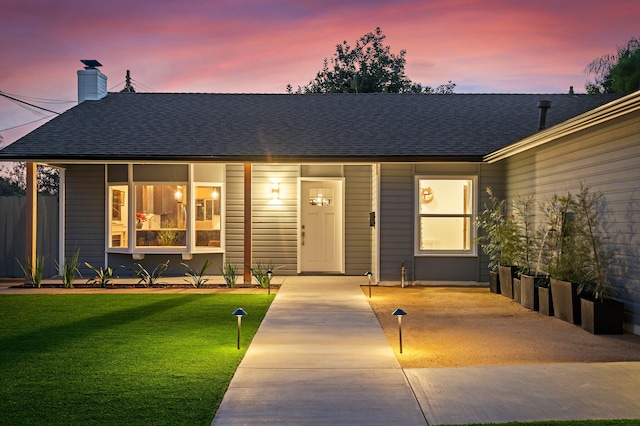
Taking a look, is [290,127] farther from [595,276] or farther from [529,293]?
[595,276]

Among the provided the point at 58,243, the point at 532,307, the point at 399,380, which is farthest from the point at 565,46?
the point at 399,380

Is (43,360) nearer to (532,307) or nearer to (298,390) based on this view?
(298,390)

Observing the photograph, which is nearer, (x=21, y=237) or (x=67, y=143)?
(x=67, y=143)

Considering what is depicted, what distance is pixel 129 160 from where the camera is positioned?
40.2 feet

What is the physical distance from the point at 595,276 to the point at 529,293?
65.0 inches

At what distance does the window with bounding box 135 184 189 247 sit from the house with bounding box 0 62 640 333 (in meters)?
0.02

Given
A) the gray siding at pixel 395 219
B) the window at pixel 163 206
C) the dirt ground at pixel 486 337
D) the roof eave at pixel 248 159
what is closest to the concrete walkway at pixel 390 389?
the dirt ground at pixel 486 337

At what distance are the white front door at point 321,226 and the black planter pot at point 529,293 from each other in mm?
5004

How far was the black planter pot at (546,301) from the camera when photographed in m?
9.12

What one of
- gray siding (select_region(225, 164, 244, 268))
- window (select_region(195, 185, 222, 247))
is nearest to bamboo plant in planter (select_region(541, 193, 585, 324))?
gray siding (select_region(225, 164, 244, 268))

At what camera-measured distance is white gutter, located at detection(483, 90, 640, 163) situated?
6.65 metres

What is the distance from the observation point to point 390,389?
505 centimetres

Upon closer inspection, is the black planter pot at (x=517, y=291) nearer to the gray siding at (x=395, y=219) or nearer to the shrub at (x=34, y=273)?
the gray siding at (x=395, y=219)

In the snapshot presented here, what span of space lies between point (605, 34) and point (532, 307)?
1951 centimetres
